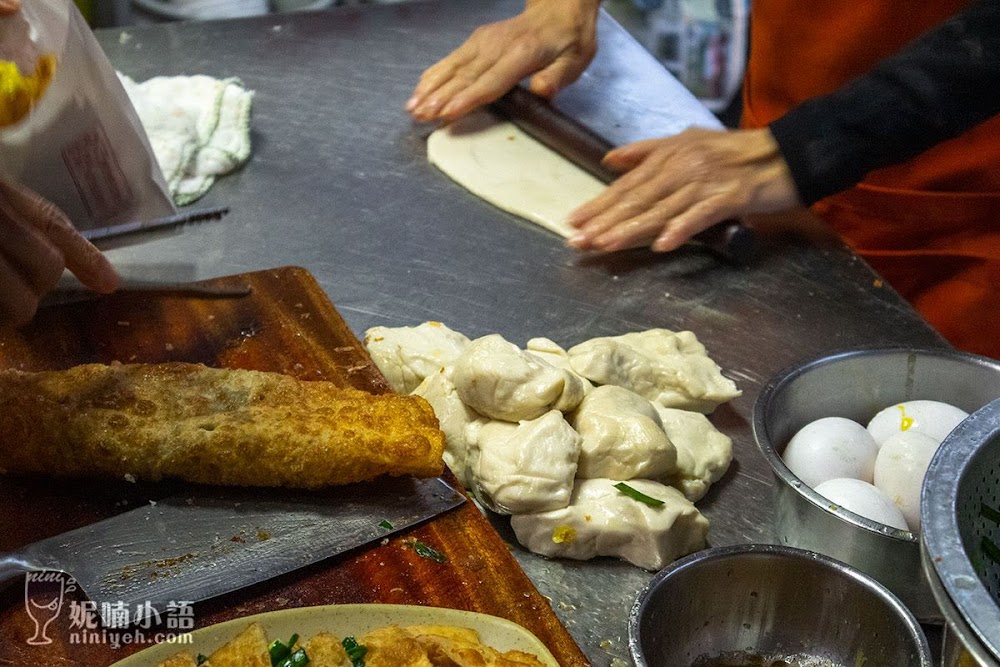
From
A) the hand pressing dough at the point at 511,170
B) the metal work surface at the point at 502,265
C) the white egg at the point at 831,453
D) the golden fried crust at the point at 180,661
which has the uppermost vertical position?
the white egg at the point at 831,453

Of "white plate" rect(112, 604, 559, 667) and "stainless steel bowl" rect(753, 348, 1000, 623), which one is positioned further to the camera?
"stainless steel bowl" rect(753, 348, 1000, 623)

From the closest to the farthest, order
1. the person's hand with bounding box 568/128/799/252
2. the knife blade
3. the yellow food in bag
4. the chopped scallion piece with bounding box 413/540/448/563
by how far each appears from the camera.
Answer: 1. the chopped scallion piece with bounding box 413/540/448/563
2. the yellow food in bag
3. the knife blade
4. the person's hand with bounding box 568/128/799/252

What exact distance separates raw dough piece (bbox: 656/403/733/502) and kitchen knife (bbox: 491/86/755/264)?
0.65 m

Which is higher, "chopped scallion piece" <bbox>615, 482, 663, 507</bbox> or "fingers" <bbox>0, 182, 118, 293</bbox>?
"fingers" <bbox>0, 182, 118, 293</bbox>

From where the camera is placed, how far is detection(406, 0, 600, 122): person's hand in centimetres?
267

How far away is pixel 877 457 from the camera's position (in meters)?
1.55

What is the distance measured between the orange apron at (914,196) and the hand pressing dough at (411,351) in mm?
1191

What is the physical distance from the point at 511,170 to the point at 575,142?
166 millimetres

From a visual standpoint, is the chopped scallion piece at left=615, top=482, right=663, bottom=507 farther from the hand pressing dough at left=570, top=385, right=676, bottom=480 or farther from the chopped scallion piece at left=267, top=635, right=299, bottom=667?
the chopped scallion piece at left=267, top=635, right=299, bottom=667

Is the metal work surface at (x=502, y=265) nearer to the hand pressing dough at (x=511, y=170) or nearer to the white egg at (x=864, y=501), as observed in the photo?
the hand pressing dough at (x=511, y=170)

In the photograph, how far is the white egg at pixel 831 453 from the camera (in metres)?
1.53

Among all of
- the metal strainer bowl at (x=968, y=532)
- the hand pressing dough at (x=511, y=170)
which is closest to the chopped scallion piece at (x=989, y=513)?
the metal strainer bowl at (x=968, y=532)

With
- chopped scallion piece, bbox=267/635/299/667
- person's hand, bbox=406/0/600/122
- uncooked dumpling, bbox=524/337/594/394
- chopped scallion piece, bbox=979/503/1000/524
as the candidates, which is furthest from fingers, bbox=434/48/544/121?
chopped scallion piece, bbox=979/503/1000/524

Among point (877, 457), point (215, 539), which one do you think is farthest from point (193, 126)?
point (877, 457)
